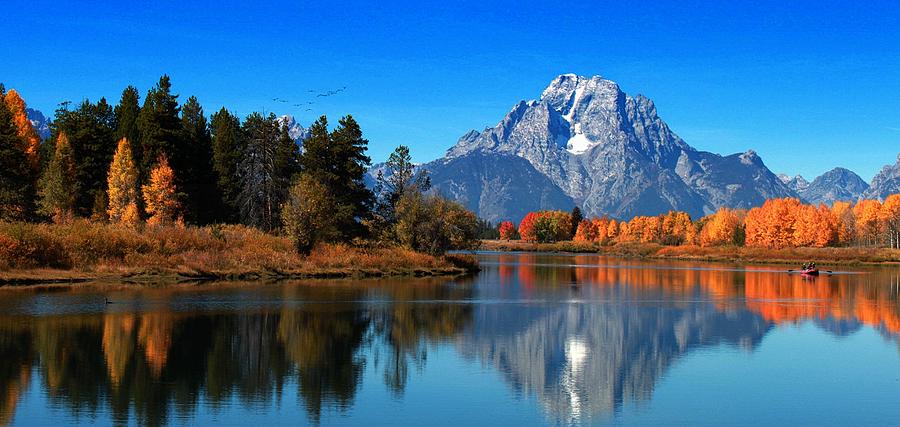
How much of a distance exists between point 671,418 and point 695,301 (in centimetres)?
3892

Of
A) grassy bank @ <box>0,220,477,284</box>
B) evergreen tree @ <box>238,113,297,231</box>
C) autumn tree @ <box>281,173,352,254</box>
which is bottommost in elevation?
grassy bank @ <box>0,220,477,284</box>

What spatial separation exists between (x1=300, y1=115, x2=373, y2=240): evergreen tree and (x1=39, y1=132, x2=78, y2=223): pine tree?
25.6m

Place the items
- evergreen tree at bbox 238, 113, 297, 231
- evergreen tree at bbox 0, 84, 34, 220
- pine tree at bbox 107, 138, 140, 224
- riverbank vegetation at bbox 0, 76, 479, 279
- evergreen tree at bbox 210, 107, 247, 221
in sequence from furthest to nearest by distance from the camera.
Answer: evergreen tree at bbox 210, 107, 247, 221 < evergreen tree at bbox 238, 113, 297, 231 < pine tree at bbox 107, 138, 140, 224 < evergreen tree at bbox 0, 84, 34, 220 < riverbank vegetation at bbox 0, 76, 479, 279

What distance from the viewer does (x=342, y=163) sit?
9069 centimetres

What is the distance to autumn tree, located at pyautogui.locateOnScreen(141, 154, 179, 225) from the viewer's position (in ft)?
278

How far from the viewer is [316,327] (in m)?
38.1

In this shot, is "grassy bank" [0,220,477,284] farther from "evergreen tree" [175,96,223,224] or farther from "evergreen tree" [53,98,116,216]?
"evergreen tree" [53,98,116,216]

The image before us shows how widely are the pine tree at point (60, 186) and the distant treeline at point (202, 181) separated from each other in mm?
133

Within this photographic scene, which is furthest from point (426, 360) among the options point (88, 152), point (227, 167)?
point (227, 167)

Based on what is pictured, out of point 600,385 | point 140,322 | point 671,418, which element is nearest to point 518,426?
point 671,418

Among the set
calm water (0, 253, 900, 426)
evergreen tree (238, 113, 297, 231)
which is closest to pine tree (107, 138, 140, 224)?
evergreen tree (238, 113, 297, 231)

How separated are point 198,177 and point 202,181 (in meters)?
1.44

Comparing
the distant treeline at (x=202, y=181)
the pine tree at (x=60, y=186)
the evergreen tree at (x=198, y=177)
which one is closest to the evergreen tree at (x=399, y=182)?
the distant treeline at (x=202, y=181)

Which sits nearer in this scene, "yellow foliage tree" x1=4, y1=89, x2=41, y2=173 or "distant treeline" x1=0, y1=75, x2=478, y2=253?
"distant treeline" x1=0, y1=75, x2=478, y2=253
